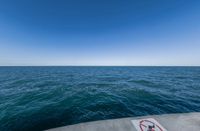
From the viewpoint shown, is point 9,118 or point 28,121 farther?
point 9,118

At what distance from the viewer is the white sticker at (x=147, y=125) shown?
272cm

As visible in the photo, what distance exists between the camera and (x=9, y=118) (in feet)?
→ 19.2

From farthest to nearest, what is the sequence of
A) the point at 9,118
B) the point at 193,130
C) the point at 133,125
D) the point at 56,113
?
the point at 56,113, the point at 9,118, the point at 133,125, the point at 193,130

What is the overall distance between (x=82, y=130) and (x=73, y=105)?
17.5 feet

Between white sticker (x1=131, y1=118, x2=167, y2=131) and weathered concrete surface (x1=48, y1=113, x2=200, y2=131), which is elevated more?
white sticker (x1=131, y1=118, x2=167, y2=131)

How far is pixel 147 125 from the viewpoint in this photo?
295 centimetres

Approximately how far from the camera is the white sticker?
2.72m

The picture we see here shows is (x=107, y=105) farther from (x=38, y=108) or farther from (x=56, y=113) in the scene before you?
(x=38, y=108)

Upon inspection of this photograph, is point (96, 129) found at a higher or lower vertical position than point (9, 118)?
higher

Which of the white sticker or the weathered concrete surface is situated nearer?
the white sticker

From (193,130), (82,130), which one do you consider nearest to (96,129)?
(82,130)

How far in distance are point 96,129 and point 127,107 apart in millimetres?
5268

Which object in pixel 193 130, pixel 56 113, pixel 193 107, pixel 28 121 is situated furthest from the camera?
pixel 193 107

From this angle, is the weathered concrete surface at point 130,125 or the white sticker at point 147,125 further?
the weathered concrete surface at point 130,125
